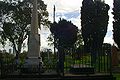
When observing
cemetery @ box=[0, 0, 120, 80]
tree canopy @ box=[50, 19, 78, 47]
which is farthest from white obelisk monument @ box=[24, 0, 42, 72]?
tree canopy @ box=[50, 19, 78, 47]

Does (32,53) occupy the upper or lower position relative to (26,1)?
lower

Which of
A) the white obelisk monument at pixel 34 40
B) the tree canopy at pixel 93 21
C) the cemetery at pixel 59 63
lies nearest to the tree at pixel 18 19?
the cemetery at pixel 59 63

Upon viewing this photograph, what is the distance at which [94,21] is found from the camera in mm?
51531

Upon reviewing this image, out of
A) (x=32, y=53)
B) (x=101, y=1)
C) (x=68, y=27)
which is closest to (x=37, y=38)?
(x=32, y=53)

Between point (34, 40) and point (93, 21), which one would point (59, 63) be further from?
point (93, 21)

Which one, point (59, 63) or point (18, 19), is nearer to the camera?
point (59, 63)

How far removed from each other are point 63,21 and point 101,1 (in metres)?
12.2

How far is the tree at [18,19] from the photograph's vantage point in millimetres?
45938

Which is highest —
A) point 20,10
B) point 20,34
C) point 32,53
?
point 20,10

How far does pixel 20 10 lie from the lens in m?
46.9

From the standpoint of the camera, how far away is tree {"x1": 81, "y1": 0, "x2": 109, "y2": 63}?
51.1 meters

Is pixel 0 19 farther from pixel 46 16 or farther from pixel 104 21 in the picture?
pixel 104 21

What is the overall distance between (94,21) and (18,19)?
38.7ft

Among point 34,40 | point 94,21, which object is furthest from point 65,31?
point 34,40
